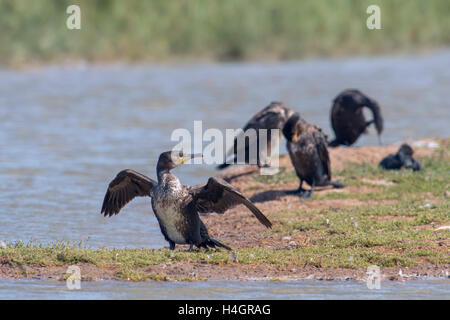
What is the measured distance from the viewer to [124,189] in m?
8.79

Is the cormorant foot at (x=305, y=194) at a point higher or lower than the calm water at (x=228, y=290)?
higher

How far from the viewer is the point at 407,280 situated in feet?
24.1

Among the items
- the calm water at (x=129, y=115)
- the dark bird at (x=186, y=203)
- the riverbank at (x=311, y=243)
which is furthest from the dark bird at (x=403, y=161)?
the dark bird at (x=186, y=203)

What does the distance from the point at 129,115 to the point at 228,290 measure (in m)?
13.4

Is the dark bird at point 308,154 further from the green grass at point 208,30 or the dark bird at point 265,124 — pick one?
the green grass at point 208,30

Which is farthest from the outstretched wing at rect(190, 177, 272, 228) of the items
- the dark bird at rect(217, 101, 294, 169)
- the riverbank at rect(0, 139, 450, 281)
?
the dark bird at rect(217, 101, 294, 169)

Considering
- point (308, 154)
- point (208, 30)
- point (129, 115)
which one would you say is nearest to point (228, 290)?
point (308, 154)

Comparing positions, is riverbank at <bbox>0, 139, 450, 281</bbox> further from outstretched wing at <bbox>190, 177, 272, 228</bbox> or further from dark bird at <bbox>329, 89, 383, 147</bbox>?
dark bird at <bbox>329, 89, 383, 147</bbox>

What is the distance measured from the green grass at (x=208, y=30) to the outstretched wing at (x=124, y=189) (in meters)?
19.8

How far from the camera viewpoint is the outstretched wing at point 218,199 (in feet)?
26.1

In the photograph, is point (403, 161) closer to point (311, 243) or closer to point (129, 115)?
point (311, 243)

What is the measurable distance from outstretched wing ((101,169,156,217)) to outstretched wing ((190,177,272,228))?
627 millimetres

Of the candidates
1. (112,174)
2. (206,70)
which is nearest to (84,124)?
(112,174)
